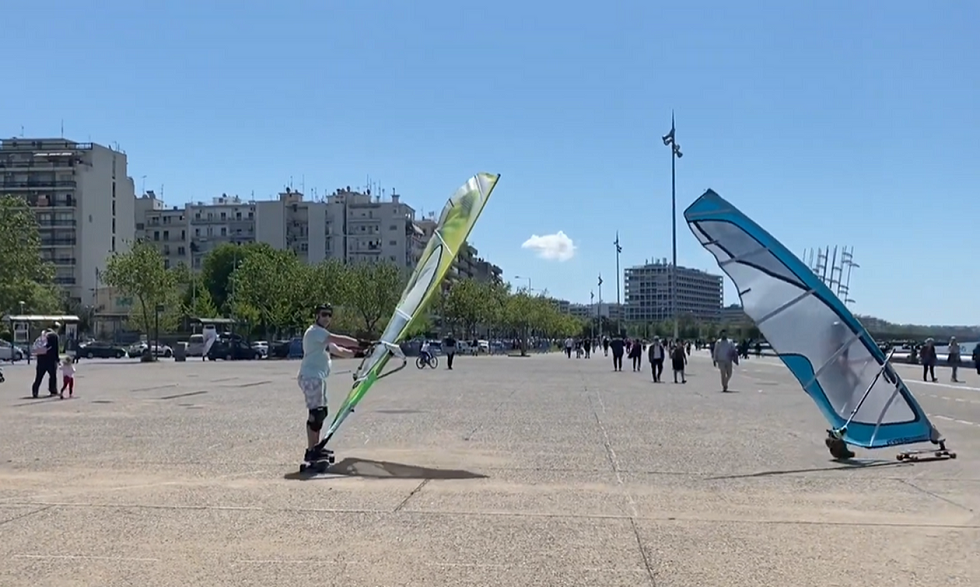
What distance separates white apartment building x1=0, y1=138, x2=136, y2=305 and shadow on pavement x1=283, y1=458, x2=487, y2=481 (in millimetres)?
117709

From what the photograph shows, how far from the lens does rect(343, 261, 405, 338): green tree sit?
84.6 meters

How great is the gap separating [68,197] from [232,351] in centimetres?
6781

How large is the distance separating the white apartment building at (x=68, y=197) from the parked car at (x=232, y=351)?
205 ft

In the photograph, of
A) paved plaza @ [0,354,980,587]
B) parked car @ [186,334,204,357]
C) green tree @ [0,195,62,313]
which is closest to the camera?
paved plaza @ [0,354,980,587]

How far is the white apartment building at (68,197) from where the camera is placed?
121 metres

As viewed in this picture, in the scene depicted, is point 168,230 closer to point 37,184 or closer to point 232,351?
point 37,184

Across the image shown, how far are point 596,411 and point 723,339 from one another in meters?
11.3

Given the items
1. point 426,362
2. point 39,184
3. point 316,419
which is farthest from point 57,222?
point 316,419

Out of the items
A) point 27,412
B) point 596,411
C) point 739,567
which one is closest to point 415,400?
point 596,411

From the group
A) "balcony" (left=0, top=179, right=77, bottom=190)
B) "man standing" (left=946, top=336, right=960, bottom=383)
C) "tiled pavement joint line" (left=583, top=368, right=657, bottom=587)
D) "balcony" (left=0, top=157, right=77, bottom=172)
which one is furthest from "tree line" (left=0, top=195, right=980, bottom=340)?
"tiled pavement joint line" (left=583, top=368, right=657, bottom=587)

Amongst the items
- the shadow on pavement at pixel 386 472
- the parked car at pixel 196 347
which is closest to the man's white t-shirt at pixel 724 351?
the shadow on pavement at pixel 386 472

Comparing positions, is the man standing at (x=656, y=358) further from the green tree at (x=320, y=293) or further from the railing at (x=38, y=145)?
the railing at (x=38, y=145)

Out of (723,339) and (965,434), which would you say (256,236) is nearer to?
(723,339)

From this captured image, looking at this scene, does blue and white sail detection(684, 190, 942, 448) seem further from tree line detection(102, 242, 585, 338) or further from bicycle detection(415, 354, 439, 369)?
tree line detection(102, 242, 585, 338)
